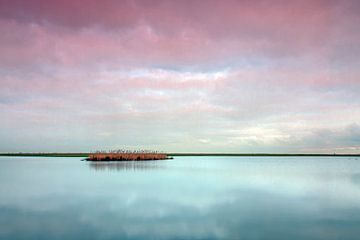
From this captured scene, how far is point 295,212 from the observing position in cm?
1154

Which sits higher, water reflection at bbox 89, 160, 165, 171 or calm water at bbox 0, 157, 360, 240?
water reflection at bbox 89, 160, 165, 171

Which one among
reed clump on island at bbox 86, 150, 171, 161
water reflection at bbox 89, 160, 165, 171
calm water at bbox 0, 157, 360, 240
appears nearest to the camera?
calm water at bbox 0, 157, 360, 240

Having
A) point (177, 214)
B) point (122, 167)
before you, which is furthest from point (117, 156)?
point (177, 214)

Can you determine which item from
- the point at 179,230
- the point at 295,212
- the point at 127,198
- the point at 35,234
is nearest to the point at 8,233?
the point at 35,234

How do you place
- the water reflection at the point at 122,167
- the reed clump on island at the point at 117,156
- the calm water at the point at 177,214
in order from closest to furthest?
the calm water at the point at 177,214
the water reflection at the point at 122,167
the reed clump on island at the point at 117,156

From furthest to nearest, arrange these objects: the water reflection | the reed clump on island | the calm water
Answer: the reed clump on island, the water reflection, the calm water

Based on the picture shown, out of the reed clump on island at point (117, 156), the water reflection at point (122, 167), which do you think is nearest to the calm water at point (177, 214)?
the water reflection at point (122, 167)

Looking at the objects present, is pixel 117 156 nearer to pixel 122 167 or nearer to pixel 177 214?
pixel 122 167

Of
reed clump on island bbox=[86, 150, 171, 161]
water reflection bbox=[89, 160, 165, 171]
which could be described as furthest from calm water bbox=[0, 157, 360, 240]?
reed clump on island bbox=[86, 150, 171, 161]

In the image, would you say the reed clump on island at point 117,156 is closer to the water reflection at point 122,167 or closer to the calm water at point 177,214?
the water reflection at point 122,167

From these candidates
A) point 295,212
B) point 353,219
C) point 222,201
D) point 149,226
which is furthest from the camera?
point 222,201

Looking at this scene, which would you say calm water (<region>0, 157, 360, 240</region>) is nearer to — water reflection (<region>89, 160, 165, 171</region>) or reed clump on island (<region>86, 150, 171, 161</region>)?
water reflection (<region>89, 160, 165, 171</region>)

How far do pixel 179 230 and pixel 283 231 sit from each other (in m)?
2.96

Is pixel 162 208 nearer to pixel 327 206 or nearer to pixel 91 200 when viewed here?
pixel 91 200
